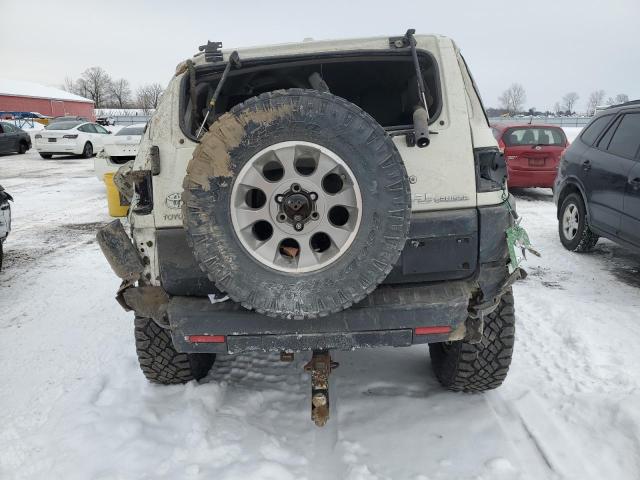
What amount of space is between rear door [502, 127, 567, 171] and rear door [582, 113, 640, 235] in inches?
156

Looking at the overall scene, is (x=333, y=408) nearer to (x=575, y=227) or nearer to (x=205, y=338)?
(x=205, y=338)

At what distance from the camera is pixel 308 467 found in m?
2.32

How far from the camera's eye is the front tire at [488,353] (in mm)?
2688

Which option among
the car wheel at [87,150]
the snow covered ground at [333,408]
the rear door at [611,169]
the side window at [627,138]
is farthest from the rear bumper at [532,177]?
the car wheel at [87,150]

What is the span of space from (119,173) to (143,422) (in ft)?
4.45

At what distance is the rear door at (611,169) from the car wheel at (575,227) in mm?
343

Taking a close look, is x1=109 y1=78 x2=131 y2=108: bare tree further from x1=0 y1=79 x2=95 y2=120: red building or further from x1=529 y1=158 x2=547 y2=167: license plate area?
x1=529 y1=158 x2=547 y2=167: license plate area

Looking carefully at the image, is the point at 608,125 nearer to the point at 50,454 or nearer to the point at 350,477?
the point at 350,477

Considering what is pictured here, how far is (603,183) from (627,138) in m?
0.49

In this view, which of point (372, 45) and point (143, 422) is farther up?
point (372, 45)

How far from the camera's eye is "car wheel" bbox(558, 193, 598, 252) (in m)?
5.79

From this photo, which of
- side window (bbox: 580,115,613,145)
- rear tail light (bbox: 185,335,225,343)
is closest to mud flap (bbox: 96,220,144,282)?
rear tail light (bbox: 185,335,225,343)

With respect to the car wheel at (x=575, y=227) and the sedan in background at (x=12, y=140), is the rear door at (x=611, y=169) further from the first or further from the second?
the sedan in background at (x=12, y=140)

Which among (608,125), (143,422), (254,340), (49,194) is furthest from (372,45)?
(49,194)
